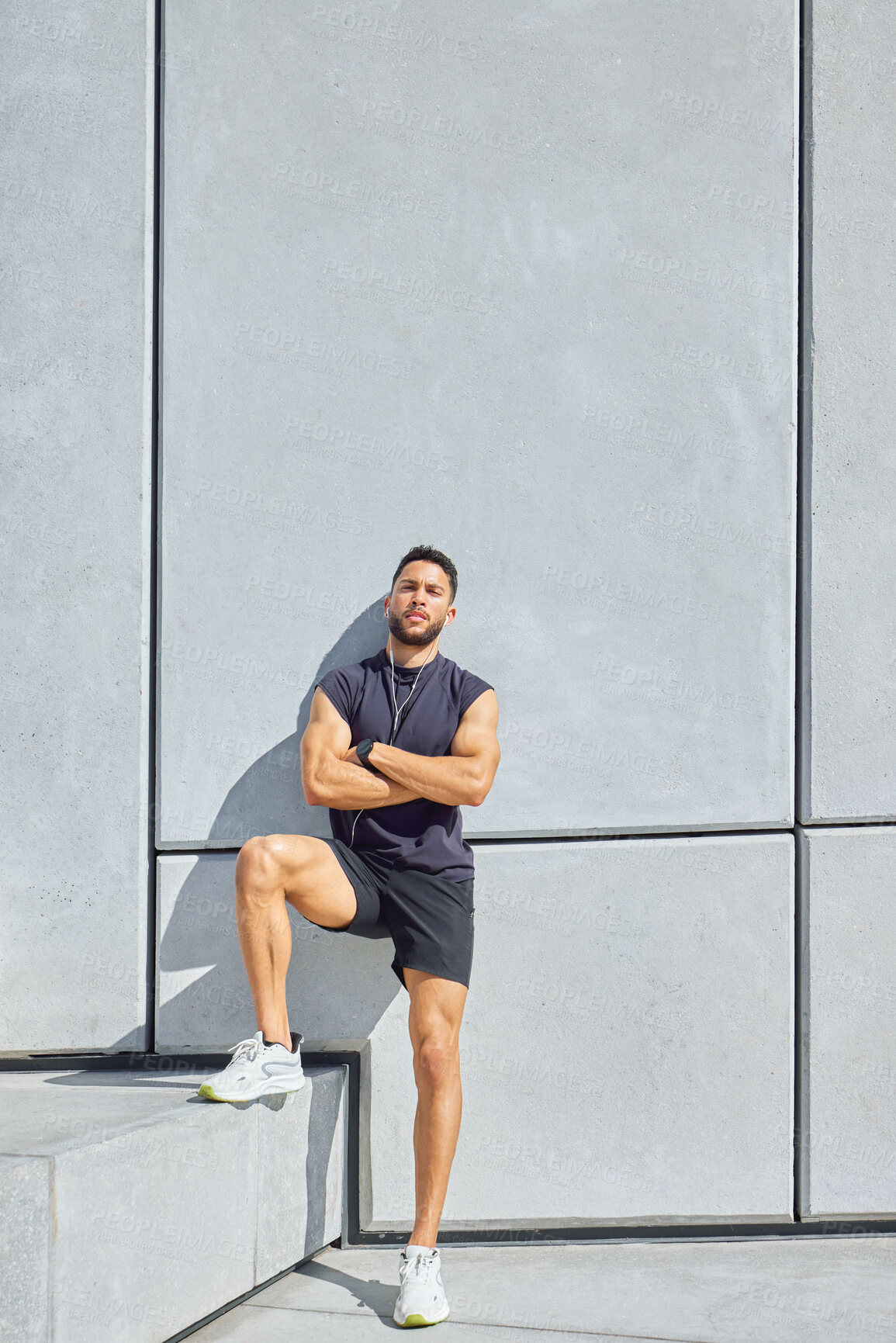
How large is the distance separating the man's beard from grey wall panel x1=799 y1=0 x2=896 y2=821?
1.37 meters

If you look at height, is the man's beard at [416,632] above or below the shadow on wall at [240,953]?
above

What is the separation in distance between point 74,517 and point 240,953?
1750mm

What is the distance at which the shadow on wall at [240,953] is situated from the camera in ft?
12.5

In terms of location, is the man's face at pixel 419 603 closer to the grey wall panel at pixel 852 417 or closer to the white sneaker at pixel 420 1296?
the grey wall panel at pixel 852 417

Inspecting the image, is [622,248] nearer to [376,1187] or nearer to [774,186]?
[774,186]

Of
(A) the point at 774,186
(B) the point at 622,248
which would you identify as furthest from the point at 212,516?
(A) the point at 774,186

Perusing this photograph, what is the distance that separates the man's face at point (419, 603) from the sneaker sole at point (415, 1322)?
202 centimetres

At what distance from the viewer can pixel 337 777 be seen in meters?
3.44

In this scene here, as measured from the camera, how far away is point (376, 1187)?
375cm

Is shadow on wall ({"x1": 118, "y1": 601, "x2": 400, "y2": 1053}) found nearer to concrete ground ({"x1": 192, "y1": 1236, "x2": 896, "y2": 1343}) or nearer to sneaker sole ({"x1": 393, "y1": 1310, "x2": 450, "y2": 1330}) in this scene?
concrete ground ({"x1": 192, "y1": 1236, "x2": 896, "y2": 1343})

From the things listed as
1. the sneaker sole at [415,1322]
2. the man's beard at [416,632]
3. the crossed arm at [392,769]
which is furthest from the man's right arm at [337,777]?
the sneaker sole at [415,1322]

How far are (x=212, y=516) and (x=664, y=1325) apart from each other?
9.82 feet

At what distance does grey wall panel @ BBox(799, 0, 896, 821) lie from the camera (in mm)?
3861

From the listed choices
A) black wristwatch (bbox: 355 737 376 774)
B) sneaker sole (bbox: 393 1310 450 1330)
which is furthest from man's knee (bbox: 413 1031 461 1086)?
black wristwatch (bbox: 355 737 376 774)
